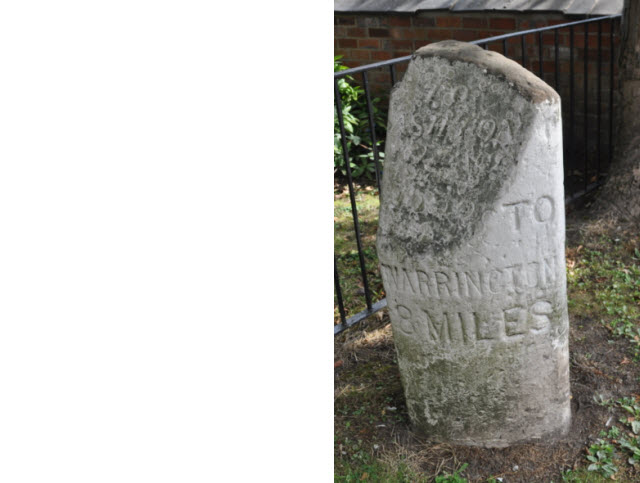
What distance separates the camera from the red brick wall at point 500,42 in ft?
17.0

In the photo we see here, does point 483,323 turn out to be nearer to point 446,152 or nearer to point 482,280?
point 482,280

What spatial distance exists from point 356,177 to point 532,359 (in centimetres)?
395

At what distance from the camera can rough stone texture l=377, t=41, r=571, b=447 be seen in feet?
6.90

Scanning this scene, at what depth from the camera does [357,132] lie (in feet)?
21.0

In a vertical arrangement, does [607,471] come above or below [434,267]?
below

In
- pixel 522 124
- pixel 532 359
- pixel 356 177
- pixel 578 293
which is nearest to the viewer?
pixel 522 124

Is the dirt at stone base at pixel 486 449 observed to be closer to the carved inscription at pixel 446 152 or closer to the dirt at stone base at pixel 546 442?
the dirt at stone base at pixel 546 442

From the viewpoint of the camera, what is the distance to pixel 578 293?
3660 millimetres

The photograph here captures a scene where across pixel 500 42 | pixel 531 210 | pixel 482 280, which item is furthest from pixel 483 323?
pixel 500 42

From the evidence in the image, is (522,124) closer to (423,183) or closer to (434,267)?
(423,183)

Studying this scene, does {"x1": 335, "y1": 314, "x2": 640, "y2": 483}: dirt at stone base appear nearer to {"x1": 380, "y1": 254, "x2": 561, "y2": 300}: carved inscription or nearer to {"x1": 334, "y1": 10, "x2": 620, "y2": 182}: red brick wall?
{"x1": 380, "y1": 254, "x2": 561, "y2": 300}: carved inscription

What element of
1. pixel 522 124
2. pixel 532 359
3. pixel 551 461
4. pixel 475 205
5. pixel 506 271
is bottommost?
Answer: pixel 551 461

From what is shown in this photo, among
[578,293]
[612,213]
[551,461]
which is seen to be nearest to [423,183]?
[551,461]

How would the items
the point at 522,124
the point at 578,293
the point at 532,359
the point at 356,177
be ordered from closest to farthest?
1. the point at 522,124
2. the point at 532,359
3. the point at 578,293
4. the point at 356,177
